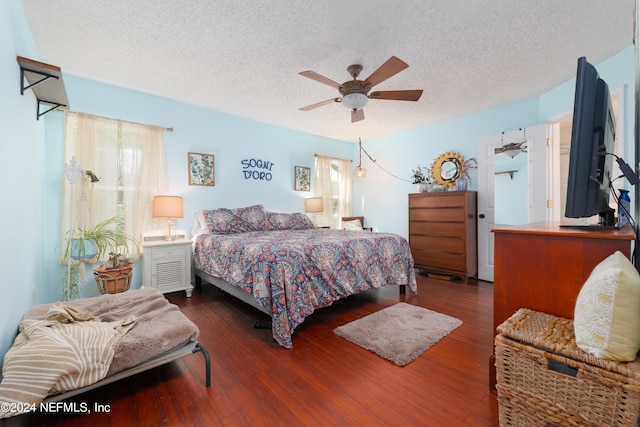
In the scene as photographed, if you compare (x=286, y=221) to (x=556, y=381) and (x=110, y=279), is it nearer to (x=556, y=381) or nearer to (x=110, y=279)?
(x=110, y=279)

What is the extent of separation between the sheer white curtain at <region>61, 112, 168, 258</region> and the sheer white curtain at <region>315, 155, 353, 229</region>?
2687mm

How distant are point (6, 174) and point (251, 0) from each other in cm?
179

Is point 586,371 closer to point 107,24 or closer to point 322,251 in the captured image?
point 322,251

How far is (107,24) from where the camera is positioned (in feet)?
6.81

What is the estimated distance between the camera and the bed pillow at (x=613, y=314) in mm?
833

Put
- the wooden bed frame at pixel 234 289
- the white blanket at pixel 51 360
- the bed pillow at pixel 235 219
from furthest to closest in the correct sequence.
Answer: the bed pillow at pixel 235 219, the wooden bed frame at pixel 234 289, the white blanket at pixel 51 360

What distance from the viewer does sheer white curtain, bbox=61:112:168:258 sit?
9.49 feet

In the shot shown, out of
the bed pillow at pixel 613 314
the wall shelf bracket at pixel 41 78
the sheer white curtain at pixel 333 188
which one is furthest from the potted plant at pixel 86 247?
the bed pillow at pixel 613 314

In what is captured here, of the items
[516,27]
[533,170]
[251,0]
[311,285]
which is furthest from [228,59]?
[533,170]

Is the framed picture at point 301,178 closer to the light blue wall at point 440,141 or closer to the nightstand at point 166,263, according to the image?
the light blue wall at point 440,141

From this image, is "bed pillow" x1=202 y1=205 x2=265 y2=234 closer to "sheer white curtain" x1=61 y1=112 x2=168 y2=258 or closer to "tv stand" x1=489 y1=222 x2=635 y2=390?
"sheer white curtain" x1=61 y1=112 x2=168 y2=258

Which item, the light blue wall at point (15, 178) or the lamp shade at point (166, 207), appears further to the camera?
the lamp shade at point (166, 207)

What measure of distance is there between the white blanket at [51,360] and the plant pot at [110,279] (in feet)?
4.31

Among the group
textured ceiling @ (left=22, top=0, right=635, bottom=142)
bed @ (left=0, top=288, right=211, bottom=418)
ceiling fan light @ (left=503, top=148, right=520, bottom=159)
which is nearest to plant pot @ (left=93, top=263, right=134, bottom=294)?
bed @ (left=0, top=288, right=211, bottom=418)
